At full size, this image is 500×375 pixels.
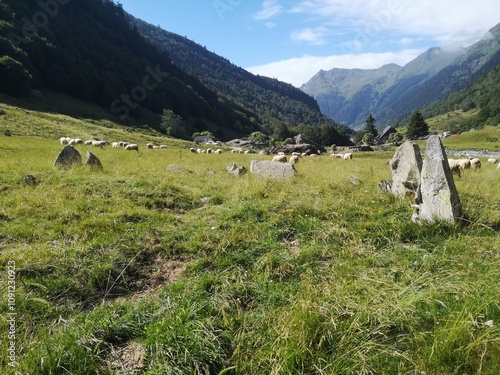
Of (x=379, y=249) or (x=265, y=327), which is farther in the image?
(x=379, y=249)

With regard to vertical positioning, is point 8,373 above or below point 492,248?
below

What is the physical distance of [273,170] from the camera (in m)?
13.2

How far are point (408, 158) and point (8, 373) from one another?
29.8 ft

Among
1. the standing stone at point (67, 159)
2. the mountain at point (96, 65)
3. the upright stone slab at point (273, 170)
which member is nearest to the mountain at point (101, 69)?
the mountain at point (96, 65)

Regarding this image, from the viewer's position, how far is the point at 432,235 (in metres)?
5.65

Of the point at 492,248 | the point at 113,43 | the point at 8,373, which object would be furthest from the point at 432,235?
the point at 113,43

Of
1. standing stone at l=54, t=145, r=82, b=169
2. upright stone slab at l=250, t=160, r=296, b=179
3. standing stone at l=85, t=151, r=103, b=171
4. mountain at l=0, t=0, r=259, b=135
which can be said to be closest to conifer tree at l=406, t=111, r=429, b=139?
mountain at l=0, t=0, r=259, b=135

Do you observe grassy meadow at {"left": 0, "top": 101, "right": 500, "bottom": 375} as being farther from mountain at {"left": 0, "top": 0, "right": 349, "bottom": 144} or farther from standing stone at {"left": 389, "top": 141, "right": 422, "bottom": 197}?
mountain at {"left": 0, "top": 0, "right": 349, "bottom": 144}

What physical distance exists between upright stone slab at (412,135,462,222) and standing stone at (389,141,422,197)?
1436mm

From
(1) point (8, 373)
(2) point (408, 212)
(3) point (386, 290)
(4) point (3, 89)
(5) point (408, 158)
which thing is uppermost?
(4) point (3, 89)

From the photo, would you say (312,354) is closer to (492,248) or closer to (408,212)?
(492,248)

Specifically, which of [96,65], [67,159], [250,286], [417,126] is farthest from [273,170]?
[96,65]

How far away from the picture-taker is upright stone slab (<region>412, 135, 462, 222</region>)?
6.00 metres

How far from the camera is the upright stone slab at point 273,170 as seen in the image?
12230mm
